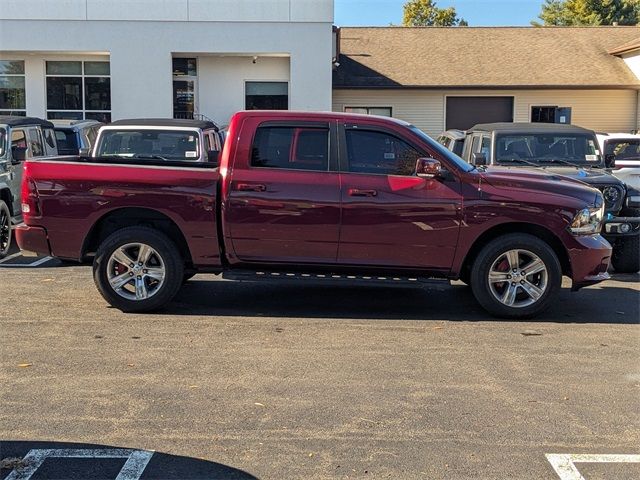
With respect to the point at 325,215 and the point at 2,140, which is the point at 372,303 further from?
the point at 2,140

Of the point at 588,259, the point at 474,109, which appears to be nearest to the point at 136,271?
the point at 588,259

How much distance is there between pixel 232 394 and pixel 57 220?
315 centimetres

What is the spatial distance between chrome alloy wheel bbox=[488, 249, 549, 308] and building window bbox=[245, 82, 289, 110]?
16.2 m

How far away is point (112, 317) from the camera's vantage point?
278 inches

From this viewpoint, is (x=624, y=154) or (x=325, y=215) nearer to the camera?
(x=325, y=215)

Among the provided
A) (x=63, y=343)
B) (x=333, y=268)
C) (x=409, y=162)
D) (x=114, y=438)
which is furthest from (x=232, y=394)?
(x=409, y=162)

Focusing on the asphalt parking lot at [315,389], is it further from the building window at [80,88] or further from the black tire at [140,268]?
the building window at [80,88]

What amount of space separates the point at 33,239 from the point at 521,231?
480cm

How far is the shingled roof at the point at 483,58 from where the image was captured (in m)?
26.1

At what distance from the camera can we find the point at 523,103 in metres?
26.5

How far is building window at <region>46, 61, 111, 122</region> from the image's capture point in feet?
72.4

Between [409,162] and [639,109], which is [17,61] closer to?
[409,162]

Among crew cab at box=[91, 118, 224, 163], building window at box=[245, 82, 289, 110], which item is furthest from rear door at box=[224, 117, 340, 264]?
building window at box=[245, 82, 289, 110]

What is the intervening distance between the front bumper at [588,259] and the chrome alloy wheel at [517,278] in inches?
12.3
